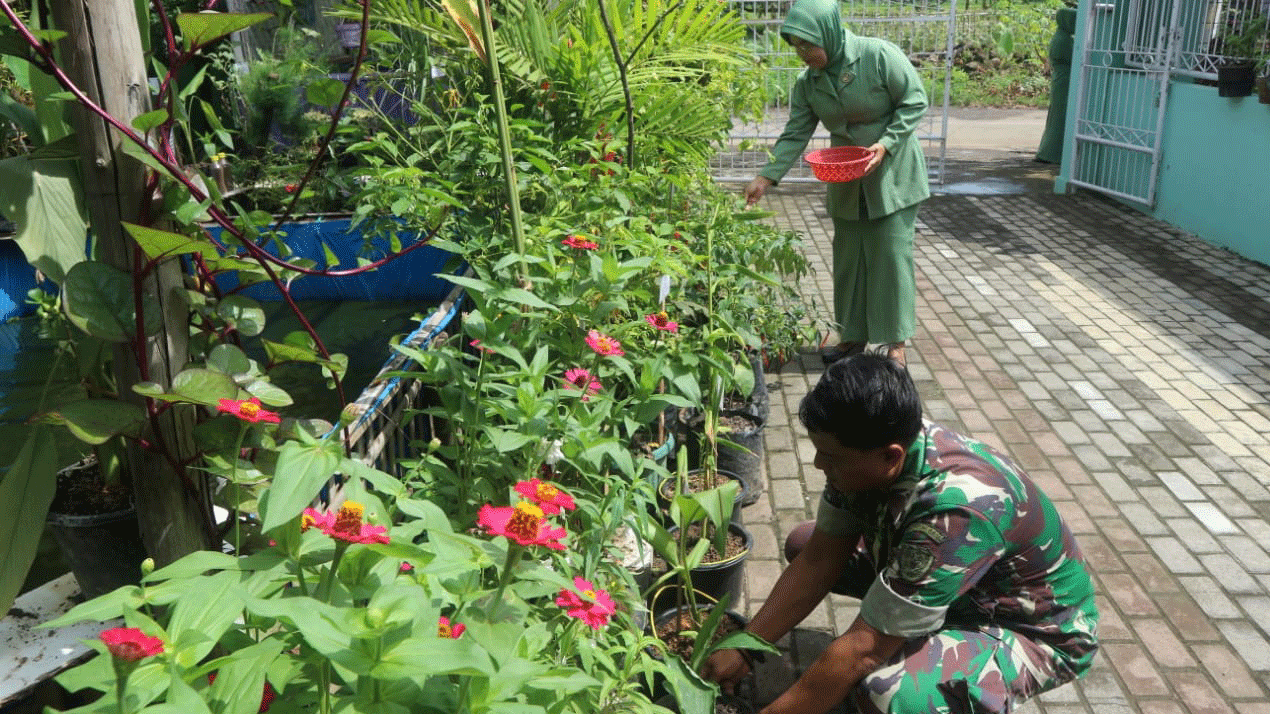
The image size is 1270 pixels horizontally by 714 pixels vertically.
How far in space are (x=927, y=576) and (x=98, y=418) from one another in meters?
1.58

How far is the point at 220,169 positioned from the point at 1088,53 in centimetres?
711

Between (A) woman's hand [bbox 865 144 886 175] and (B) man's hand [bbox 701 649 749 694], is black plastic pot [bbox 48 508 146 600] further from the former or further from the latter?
(A) woman's hand [bbox 865 144 886 175]

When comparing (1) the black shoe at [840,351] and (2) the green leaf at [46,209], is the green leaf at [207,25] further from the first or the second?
(1) the black shoe at [840,351]

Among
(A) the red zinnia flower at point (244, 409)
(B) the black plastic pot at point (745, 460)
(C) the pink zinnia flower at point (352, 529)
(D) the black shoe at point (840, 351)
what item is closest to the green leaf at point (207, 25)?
(A) the red zinnia flower at point (244, 409)

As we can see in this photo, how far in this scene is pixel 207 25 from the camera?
156cm

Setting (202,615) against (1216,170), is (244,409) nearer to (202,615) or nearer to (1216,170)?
(202,615)

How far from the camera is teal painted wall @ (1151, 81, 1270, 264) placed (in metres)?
6.84

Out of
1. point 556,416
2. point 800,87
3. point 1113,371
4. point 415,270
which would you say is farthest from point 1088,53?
point 556,416

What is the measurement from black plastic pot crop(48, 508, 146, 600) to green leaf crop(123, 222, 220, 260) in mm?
727

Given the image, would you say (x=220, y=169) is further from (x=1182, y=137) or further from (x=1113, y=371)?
(x=1182, y=137)

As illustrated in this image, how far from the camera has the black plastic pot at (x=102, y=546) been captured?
2025 mm

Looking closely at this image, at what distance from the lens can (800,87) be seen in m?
4.68

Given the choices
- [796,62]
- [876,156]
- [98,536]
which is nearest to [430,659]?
[98,536]

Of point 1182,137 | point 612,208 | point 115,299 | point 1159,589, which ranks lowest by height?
point 1159,589
